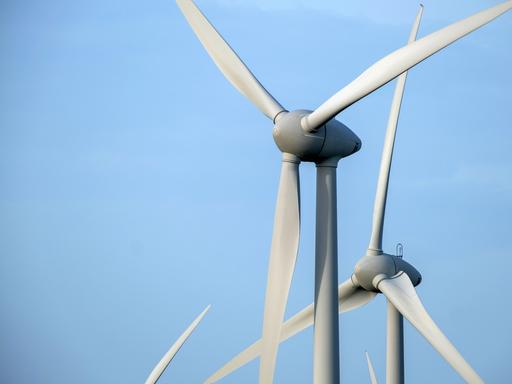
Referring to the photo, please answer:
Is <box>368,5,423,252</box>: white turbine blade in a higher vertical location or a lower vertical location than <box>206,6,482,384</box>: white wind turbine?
higher

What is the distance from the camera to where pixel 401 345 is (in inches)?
1256

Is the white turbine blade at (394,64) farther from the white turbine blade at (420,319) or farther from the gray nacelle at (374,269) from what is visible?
the gray nacelle at (374,269)

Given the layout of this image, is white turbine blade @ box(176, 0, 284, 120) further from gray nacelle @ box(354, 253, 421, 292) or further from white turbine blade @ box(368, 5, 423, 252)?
gray nacelle @ box(354, 253, 421, 292)

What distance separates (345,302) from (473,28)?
1329 cm

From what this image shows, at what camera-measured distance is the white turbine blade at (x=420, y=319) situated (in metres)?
23.4

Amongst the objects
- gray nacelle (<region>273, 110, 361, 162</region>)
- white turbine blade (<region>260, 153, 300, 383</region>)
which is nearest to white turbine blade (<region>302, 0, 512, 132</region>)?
gray nacelle (<region>273, 110, 361, 162</region>)

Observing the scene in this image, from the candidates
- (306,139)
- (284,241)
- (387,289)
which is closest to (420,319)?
(387,289)

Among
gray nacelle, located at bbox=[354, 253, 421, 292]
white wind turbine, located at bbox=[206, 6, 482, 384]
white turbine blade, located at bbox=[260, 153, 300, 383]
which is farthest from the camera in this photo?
gray nacelle, located at bbox=[354, 253, 421, 292]

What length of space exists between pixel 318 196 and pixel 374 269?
774 centimetres

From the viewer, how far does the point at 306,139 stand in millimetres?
22188

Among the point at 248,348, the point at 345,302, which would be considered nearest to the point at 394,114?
the point at 345,302

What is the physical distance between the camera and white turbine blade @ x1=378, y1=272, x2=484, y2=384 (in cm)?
2341

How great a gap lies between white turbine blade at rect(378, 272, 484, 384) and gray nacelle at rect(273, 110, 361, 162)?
511cm

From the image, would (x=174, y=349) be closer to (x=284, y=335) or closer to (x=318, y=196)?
(x=284, y=335)
